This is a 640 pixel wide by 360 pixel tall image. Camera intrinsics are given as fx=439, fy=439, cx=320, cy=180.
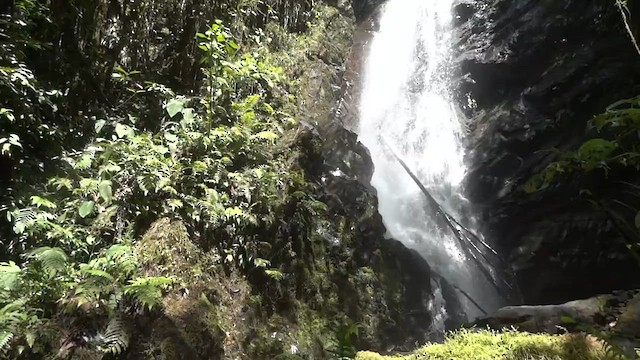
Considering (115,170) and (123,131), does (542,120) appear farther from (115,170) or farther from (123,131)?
(115,170)

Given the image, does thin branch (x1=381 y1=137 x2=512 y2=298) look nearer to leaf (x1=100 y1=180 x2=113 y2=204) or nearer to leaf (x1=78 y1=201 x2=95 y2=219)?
leaf (x1=100 y1=180 x2=113 y2=204)

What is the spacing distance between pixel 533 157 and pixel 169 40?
7.96 m

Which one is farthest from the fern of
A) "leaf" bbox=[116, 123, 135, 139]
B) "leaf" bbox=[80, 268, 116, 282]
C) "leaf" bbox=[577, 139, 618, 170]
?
"leaf" bbox=[577, 139, 618, 170]

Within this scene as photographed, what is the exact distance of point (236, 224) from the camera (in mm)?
4516

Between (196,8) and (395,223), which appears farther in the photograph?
(395,223)

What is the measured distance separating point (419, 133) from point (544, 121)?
3.40m

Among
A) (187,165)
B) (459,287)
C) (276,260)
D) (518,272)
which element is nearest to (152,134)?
(187,165)

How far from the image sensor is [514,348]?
285 centimetres

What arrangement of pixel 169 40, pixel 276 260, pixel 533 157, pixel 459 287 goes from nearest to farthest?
pixel 276 260 < pixel 169 40 < pixel 459 287 < pixel 533 157

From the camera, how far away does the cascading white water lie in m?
9.64

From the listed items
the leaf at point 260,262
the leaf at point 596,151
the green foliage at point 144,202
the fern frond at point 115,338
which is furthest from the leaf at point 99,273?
the leaf at point 596,151

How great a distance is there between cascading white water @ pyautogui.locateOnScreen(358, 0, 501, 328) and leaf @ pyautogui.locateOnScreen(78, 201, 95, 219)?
5805 mm

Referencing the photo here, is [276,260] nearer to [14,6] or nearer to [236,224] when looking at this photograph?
[236,224]

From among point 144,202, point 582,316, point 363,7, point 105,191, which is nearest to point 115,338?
point 105,191
